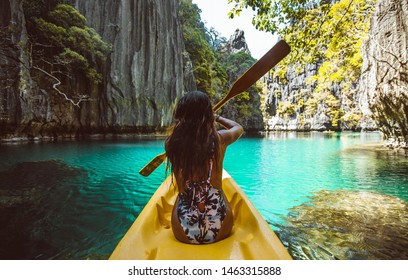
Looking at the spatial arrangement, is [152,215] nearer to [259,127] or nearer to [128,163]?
[128,163]

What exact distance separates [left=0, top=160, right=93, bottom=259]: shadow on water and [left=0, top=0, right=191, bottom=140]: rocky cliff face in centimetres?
706

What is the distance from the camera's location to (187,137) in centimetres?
127

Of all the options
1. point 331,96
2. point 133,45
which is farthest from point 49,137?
point 331,96

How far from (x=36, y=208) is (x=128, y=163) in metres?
3.66

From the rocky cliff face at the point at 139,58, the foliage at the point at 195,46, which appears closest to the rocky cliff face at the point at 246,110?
the foliage at the point at 195,46

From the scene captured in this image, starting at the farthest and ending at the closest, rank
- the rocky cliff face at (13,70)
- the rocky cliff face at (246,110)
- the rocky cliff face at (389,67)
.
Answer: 1. the rocky cliff face at (246,110)
2. the rocky cliff face at (13,70)
3. the rocky cliff face at (389,67)

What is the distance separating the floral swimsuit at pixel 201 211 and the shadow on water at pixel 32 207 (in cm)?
156

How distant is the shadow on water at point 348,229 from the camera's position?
208cm

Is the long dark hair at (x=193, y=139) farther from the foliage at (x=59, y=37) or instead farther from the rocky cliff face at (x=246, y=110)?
the rocky cliff face at (x=246, y=110)

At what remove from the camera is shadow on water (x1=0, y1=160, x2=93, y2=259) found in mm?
2141

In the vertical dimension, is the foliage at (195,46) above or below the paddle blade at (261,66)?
above

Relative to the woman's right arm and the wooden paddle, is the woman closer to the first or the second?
the woman's right arm

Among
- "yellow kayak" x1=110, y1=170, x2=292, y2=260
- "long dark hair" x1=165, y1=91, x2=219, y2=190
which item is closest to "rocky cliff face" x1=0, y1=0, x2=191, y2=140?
"yellow kayak" x1=110, y1=170, x2=292, y2=260

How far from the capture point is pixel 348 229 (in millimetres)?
2521
